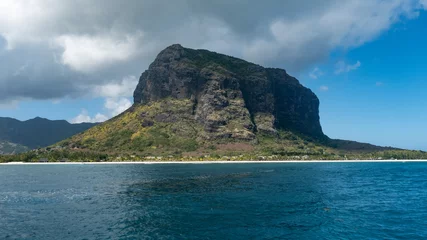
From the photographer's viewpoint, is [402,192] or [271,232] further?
[402,192]

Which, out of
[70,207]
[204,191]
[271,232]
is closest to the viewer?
[271,232]

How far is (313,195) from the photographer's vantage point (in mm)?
76875

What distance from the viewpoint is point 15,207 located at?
64.1m

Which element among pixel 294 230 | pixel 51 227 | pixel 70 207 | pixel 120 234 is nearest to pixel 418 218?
pixel 294 230

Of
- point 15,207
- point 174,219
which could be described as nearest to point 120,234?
point 174,219

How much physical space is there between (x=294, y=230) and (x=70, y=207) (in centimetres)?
4514

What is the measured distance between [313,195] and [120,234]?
50420mm

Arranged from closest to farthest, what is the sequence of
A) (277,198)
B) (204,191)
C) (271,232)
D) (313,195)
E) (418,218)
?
(271,232)
(418,218)
(277,198)
(313,195)
(204,191)

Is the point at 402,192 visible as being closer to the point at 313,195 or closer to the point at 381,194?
the point at 381,194

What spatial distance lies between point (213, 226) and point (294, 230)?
→ 12.1 meters

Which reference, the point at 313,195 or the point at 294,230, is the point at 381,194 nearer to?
the point at 313,195

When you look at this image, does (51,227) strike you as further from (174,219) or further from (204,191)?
(204,191)

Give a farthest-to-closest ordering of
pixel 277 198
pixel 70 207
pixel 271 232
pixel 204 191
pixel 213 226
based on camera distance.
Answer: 1. pixel 204 191
2. pixel 277 198
3. pixel 70 207
4. pixel 213 226
5. pixel 271 232

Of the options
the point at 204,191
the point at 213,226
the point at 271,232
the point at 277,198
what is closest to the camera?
the point at 271,232
